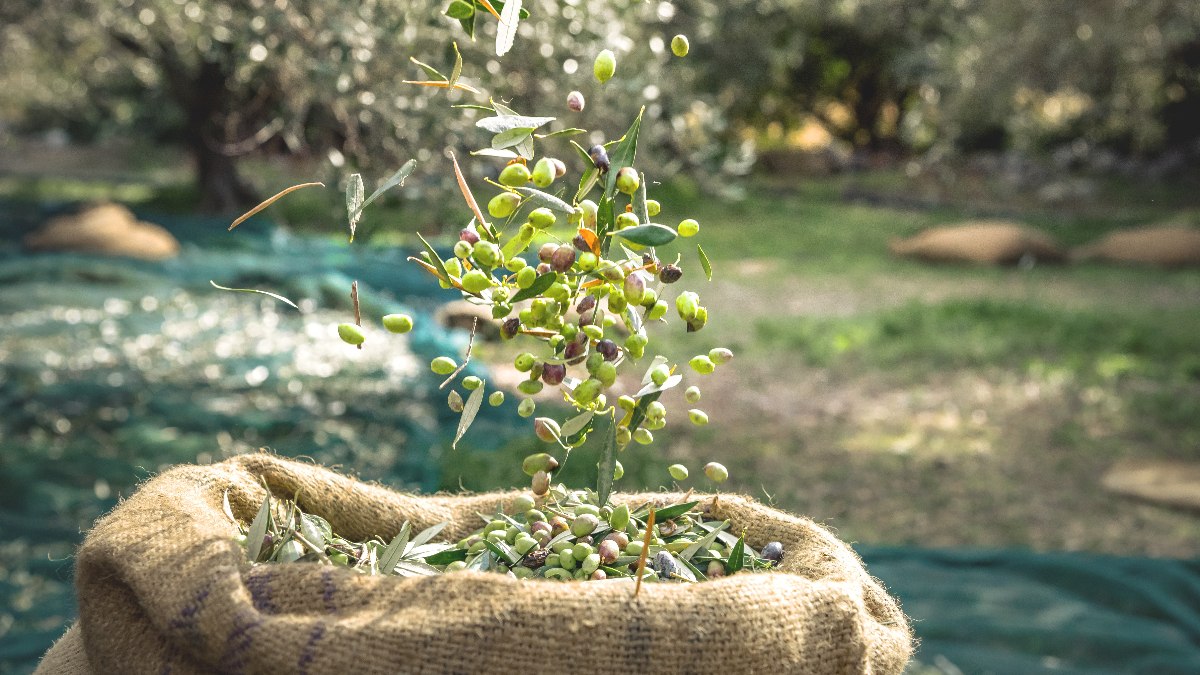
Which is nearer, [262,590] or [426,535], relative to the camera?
[262,590]

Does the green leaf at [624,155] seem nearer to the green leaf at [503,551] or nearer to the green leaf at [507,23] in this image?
the green leaf at [507,23]

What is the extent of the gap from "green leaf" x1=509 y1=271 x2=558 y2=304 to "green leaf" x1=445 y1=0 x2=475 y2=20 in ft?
1.24

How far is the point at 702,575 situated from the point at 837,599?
285 millimetres

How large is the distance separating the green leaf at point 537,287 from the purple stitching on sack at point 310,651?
0.52 metres

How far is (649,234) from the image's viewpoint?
1567 mm

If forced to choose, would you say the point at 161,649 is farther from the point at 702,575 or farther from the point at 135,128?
the point at 135,128

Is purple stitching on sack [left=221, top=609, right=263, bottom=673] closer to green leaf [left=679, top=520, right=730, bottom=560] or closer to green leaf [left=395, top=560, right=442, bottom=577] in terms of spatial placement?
green leaf [left=395, top=560, right=442, bottom=577]

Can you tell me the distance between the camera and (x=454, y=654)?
1.47m

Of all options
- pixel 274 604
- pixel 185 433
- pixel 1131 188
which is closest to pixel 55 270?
pixel 185 433

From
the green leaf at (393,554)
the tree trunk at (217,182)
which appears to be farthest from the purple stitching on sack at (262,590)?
the tree trunk at (217,182)

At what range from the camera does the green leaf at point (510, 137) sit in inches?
63.9

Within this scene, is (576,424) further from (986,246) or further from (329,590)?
(986,246)

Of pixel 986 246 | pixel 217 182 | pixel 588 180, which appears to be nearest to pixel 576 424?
pixel 588 180

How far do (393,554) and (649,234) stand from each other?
26.0 inches
